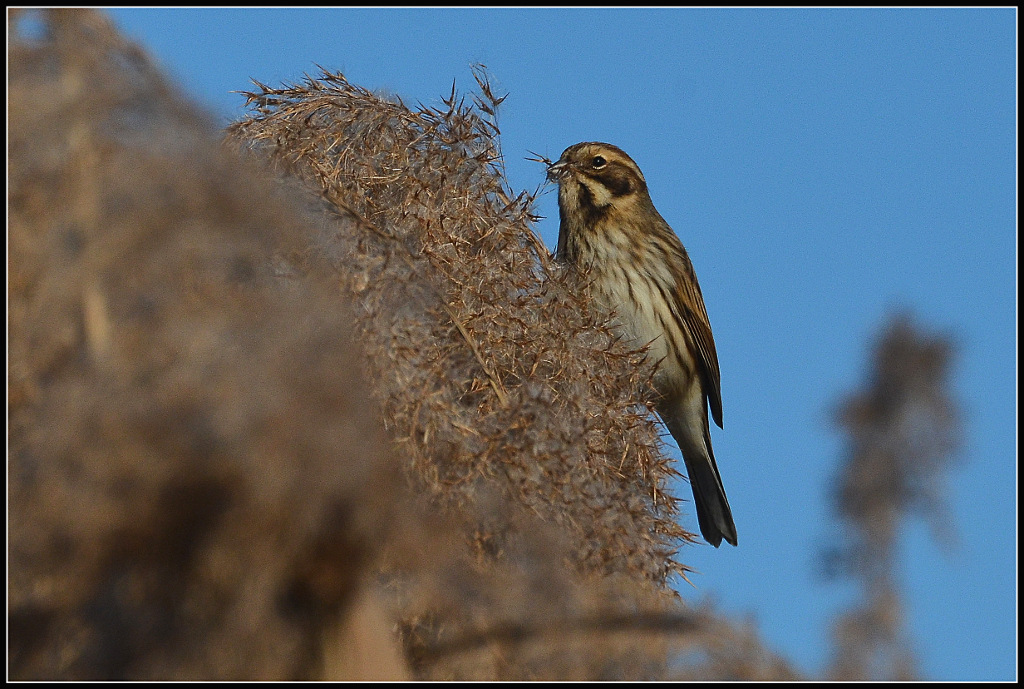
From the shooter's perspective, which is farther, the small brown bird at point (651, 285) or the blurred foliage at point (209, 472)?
the small brown bird at point (651, 285)

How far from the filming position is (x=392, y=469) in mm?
2090

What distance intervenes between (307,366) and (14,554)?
0.54m

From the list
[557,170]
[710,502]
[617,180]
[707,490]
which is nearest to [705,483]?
[707,490]

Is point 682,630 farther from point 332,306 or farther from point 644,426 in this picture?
point 644,426

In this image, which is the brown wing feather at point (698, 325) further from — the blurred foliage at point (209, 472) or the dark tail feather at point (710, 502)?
the blurred foliage at point (209, 472)

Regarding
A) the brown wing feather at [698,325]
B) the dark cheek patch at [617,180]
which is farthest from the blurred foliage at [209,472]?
the brown wing feather at [698,325]

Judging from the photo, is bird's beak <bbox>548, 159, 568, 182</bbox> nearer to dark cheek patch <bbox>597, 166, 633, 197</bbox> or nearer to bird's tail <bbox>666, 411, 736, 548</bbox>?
dark cheek patch <bbox>597, 166, 633, 197</bbox>

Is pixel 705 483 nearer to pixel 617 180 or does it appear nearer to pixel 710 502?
pixel 710 502

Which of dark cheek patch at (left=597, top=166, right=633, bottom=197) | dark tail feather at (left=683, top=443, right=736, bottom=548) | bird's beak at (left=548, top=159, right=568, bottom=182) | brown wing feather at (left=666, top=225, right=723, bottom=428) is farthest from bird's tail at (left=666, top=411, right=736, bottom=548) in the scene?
bird's beak at (left=548, top=159, right=568, bottom=182)

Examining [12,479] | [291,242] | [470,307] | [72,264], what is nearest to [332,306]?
[291,242]

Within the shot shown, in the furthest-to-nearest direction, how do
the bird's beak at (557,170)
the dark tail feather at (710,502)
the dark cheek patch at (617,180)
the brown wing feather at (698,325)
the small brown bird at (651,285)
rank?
the brown wing feather at (698,325) → the dark cheek patch at (617,180) → the small brown bird at (651,285) → the dark tail feather at (710,502) → the bird's beak at (557,170)

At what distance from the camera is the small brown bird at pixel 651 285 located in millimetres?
6191

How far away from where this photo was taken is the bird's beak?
225 inches

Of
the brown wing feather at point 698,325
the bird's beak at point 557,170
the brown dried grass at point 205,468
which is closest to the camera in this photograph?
the brown dried grass at point 205,468
